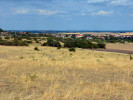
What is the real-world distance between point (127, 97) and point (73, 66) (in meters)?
8.15

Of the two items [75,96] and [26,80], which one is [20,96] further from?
[26,80]

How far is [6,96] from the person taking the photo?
23.3ft

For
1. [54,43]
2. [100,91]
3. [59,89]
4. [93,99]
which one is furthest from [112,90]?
[54,43]

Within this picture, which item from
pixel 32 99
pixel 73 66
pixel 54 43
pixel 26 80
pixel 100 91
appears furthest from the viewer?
pixel 54 43

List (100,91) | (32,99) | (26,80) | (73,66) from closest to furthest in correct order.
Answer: (32,99) < (100,91) < (26,80) < (73,66)

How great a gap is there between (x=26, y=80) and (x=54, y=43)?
5275cm

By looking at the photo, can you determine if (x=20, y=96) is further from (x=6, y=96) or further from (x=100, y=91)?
(x=100, y=91)

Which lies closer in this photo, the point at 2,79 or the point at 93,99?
the point at 93,99

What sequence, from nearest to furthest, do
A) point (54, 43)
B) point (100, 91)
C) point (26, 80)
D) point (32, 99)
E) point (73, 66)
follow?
point (32, 99), point (100, 91), point (26, 80), point (73, 66), point (54, 43)

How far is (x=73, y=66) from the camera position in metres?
15.1

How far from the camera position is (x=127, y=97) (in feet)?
23.4

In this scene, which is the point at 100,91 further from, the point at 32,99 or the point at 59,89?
the point at 32,99

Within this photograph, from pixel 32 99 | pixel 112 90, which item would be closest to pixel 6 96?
pixel 32 99

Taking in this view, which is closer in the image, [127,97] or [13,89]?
[127,97]
